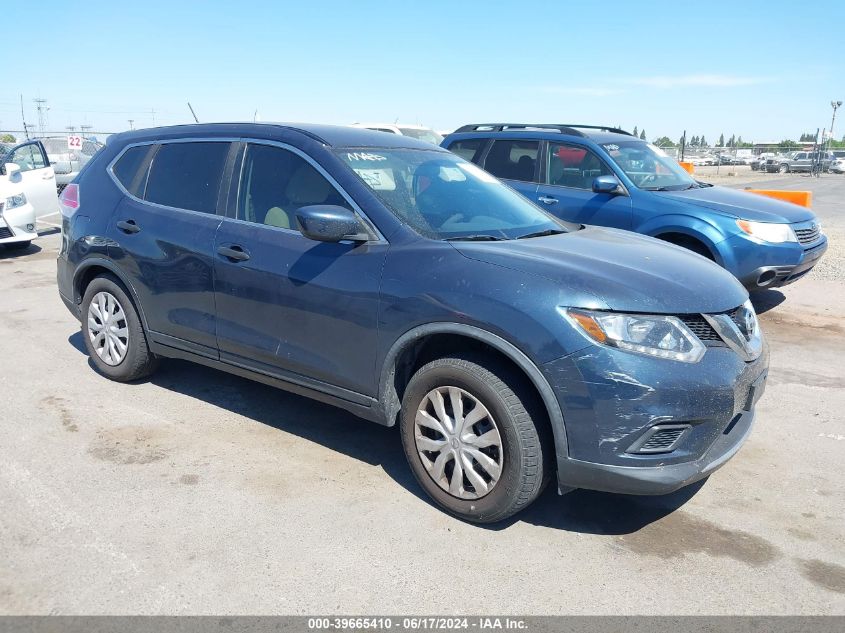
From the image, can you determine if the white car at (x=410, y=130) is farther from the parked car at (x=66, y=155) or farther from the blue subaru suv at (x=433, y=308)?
the blue subaru suv at (x=433, y=308)

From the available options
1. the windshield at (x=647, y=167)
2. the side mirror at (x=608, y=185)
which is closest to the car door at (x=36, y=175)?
the side mirror at (x=608, y=185)

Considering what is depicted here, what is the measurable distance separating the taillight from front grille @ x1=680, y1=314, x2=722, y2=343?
14.1 ft

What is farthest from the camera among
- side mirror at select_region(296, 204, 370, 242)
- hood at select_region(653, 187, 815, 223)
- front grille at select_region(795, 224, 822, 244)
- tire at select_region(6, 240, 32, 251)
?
tire at select_region(6, 240, 32, 251)

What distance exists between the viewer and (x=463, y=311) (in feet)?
11.0

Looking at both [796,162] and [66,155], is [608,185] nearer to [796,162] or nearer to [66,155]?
[66,155]

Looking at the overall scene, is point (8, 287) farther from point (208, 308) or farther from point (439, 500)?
point (439, 500)

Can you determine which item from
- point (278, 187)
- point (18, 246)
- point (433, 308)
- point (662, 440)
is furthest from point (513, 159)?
point (18, 246)

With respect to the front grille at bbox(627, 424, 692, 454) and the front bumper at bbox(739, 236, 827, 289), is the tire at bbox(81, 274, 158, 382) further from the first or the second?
the front bumper at bbox(739, 236, 827, 289)

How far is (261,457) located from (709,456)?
7.82 ft

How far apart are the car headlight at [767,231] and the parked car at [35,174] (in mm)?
10106

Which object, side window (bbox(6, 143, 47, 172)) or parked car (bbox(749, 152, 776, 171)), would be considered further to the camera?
parked car (bbox(749, 152, 776, 171))

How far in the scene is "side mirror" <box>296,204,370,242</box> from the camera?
368 cm

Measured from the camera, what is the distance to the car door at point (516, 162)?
27.2 ft

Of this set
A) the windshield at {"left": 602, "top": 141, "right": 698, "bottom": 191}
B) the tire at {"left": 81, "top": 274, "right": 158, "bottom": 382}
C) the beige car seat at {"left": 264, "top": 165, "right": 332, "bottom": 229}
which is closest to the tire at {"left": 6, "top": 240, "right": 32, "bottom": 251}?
the tire at {"left": 81, "top": 274, "right": 158, "bottom": 382}
